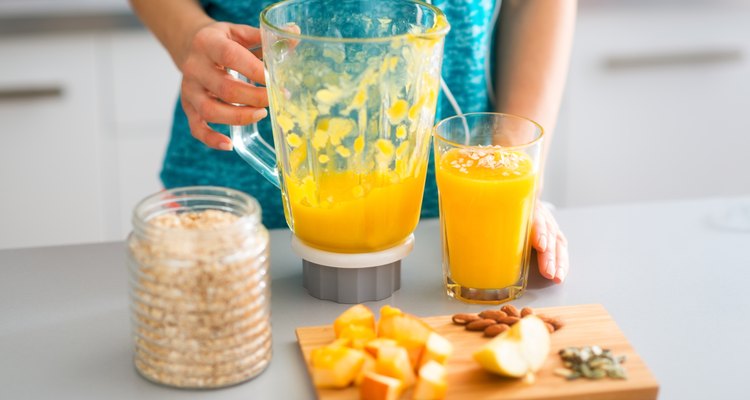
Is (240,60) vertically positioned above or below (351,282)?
above

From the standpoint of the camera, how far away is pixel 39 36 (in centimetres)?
199

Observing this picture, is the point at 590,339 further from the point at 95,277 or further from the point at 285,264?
the point at 95,277

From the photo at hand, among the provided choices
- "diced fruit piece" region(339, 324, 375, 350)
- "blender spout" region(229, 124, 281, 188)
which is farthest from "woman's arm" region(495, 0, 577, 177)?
"diced fruit piece" region(339, 324, 375, 350)

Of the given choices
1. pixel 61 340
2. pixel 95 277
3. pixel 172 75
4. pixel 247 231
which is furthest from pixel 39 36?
pixel 247 231

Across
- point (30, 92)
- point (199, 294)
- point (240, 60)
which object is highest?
point (240, 60)

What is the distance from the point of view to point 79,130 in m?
2.08

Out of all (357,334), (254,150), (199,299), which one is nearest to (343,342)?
(357,334)

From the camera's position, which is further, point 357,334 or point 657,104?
point 657,104

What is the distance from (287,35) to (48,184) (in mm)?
1425

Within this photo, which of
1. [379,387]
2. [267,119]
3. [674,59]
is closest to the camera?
[379,387]

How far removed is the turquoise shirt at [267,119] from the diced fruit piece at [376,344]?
480 millimetres

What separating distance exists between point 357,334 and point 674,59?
172cm

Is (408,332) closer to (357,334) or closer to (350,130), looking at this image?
(357,334)

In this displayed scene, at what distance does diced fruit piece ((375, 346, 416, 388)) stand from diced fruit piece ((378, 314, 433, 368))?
2cm
